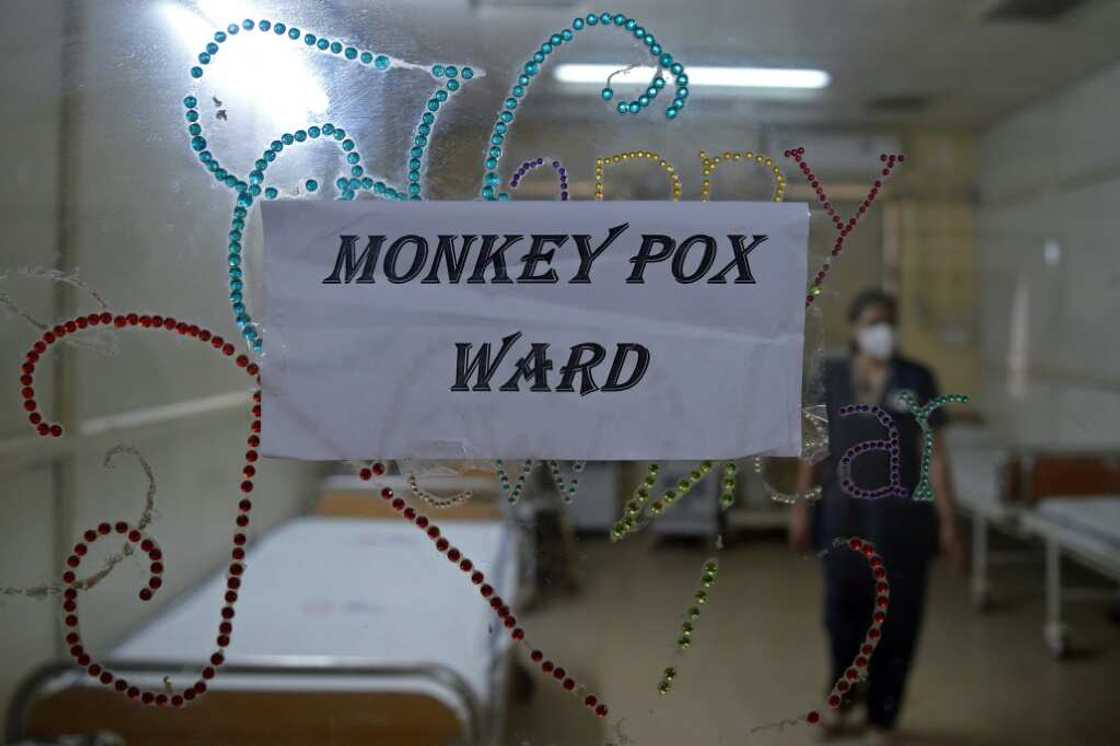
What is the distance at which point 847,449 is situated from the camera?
57 cm

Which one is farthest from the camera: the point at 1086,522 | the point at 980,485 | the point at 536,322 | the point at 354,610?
the point at 1086,522

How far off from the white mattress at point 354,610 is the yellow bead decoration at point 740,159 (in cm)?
29

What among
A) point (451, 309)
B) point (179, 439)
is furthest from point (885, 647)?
point (179, 439)

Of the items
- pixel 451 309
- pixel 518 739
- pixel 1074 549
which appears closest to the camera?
pixel 451 309

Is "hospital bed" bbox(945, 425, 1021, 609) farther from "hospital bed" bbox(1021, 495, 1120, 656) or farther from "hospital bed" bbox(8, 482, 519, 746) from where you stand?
"hospital bed" bbox(8, 482, 519, 746)

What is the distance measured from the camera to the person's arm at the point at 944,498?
0.59 m

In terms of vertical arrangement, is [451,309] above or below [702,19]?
below

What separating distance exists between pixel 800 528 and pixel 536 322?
0.82 ft

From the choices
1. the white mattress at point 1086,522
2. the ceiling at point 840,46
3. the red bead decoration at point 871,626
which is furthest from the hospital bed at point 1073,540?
the ceiling at point 840,46

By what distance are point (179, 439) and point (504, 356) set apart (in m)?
0.26

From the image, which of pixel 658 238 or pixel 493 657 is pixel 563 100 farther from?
pixel 493 657

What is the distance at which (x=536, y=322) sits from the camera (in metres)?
0.52

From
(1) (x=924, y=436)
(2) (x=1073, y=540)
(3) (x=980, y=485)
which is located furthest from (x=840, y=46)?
(2) (x=1073, y=540)

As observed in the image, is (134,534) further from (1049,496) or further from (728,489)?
(1049,496)
